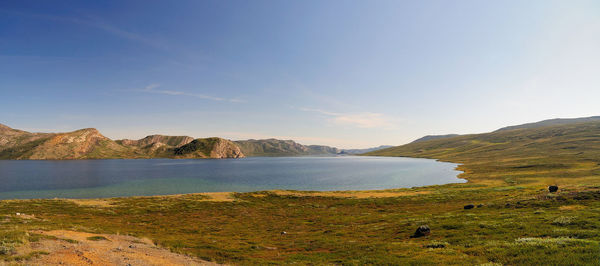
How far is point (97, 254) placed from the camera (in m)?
18.3

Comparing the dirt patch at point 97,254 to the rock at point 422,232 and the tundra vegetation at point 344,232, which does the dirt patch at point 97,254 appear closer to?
the tundra vegetation at point 344,232

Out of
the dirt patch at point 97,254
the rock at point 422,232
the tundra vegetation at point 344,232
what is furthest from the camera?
the rock at point 422,232

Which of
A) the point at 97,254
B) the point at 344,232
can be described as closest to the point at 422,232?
the point at 344,232

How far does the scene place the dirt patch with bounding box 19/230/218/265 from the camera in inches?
635

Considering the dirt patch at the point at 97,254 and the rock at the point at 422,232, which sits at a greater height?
the dirt patch at the point at 97,254

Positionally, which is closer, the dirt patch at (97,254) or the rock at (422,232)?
the dirt patch at (97,254)

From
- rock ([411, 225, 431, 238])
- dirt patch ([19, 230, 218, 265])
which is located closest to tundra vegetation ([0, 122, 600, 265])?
rock ([411, 225, 431, 238])

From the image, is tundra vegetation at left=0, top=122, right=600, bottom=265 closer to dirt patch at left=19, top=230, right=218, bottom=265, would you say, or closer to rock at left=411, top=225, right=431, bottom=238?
rock at left=411, top=225, right=431, bottom=238

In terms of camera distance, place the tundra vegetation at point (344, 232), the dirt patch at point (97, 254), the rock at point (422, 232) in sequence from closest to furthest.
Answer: the dirt patch at point (97, 254) → the tundra vegetation at point (344, 232) → the rock at point (422, 232)

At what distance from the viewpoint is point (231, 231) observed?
126 ft

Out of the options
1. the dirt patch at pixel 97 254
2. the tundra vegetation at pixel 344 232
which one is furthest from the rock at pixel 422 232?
the dirt patch at pixel 97 254

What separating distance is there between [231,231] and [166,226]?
40.7 feet

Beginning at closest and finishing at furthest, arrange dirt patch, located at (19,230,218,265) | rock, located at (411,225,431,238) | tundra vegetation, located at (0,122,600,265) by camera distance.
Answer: dirt patch, located at (19,230,218,265), tundra vegetation, located at (0,122,600,265), rock, located at (411,225,431,238)

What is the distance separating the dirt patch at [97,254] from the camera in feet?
53.0
